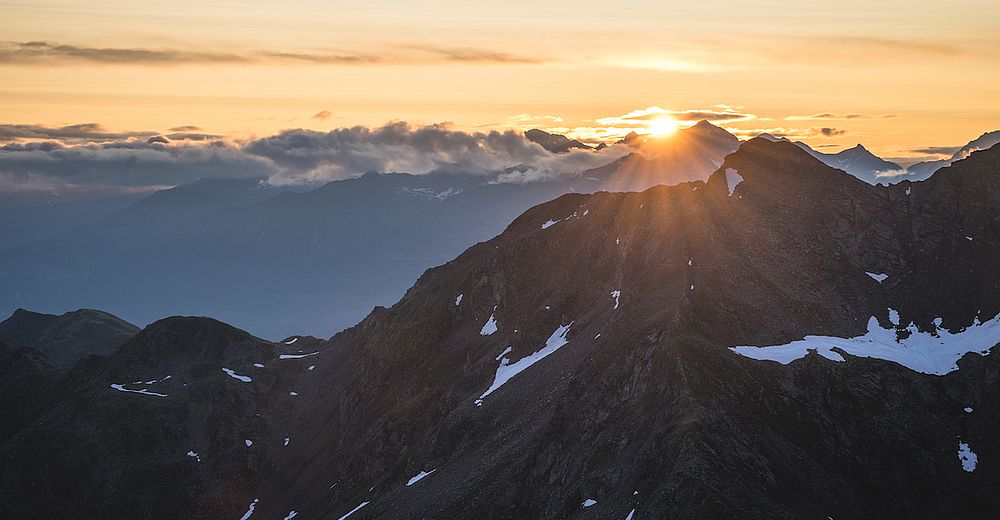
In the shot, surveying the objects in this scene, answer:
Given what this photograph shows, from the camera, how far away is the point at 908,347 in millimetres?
127750

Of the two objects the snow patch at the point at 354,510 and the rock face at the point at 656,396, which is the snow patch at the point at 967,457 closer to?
the rock face at the point at 656,396

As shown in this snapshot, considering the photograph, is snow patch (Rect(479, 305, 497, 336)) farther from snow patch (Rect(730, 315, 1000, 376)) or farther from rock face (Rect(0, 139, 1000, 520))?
snow patch (Rect(730, 315, 1000, 376))

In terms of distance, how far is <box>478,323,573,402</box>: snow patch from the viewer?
146 metres

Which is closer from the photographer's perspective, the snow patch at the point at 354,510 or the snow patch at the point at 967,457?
the snow patch at the point at 967,457

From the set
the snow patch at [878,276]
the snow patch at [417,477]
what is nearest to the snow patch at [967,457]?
the snow patch at [878,276]

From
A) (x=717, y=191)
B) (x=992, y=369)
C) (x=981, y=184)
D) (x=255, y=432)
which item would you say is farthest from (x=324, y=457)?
(x=981, y=184)

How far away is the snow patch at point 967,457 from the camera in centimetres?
10700

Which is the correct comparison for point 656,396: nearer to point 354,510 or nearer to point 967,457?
point 967,457

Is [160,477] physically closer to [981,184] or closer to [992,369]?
[992,369]

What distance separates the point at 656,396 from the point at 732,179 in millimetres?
70507

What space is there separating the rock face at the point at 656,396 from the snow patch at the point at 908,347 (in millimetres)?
1697

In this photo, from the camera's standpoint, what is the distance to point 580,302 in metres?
158

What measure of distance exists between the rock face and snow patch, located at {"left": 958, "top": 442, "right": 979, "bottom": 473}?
0.67ft

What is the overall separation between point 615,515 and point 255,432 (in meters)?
129
